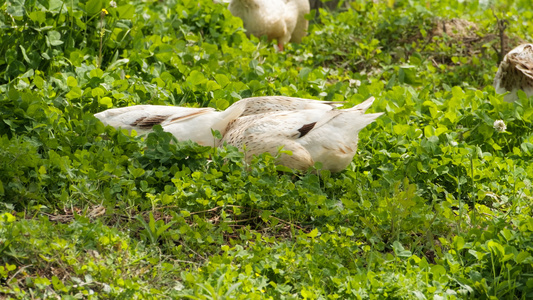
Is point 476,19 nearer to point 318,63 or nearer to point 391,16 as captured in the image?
point 391,16

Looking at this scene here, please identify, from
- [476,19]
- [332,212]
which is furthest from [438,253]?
[476,19]

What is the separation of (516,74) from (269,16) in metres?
3.02

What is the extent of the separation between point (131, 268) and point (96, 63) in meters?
2.92

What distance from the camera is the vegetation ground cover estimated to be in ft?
10.3

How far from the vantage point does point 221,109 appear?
5102 mm

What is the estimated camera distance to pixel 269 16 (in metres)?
7.42

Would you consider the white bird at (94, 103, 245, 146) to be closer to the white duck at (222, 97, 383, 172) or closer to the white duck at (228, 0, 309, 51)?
the white duck at (222, 97, 383, 172)

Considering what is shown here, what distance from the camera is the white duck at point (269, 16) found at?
740cm

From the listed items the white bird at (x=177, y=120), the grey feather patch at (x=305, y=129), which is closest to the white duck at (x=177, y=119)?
the white bird at (x=177, y=120)

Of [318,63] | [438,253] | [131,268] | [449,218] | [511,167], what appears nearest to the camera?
[131,268]

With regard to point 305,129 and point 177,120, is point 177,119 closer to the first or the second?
point 177,120

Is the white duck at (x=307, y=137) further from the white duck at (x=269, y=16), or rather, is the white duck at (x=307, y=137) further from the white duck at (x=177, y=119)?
the white duck at (x=269, y=16)

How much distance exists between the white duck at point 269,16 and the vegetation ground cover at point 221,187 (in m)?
0.66

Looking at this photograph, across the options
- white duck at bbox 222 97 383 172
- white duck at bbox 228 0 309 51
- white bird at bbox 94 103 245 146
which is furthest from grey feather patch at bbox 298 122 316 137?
white duck at bbox 228 0 309 51
